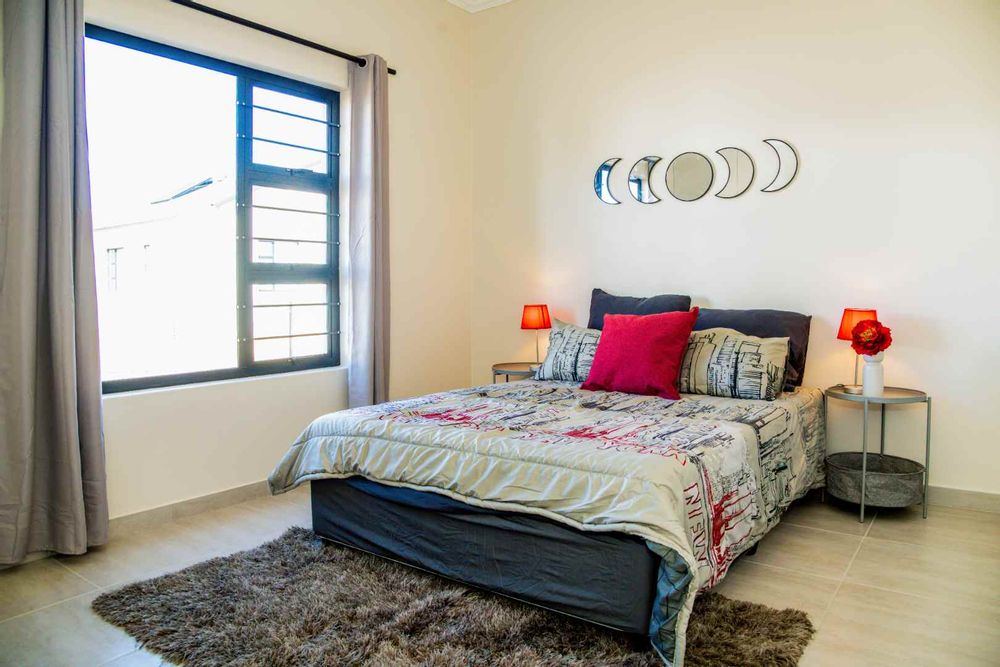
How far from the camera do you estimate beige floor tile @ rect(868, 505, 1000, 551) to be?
3055mm

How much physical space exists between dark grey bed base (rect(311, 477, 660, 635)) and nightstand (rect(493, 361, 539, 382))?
1729 millimetres

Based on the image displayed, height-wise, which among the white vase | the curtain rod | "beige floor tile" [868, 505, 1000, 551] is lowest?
"beige floor tile" [868, 505, 1000, 551]

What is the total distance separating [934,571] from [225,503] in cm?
313

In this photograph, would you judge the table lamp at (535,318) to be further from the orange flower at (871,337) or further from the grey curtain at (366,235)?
the orange flower at (871,337)

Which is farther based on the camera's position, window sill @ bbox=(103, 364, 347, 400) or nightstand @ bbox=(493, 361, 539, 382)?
nightstand @ bbox=(493, 361, 539, 382)

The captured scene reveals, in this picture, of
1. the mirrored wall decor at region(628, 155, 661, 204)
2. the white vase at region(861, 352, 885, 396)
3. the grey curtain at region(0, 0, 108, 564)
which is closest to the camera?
the grey curtain at region(0, 0, 108, 564)

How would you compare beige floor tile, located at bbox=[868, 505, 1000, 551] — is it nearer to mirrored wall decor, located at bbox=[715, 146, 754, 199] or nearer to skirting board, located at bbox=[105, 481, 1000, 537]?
skirting board, located at bbox=[105, 481, 1000, 537]

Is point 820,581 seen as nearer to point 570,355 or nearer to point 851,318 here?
point 851,318

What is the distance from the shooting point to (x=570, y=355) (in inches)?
153

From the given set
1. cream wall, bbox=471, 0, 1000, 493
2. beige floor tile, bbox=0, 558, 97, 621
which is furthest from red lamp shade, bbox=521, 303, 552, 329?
beige floor tile, bbox=0, 558, 97, 621

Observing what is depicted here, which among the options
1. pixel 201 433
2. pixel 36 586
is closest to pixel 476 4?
pixel 201 433

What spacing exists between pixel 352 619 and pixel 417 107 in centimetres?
329

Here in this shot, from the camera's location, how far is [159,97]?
345cm

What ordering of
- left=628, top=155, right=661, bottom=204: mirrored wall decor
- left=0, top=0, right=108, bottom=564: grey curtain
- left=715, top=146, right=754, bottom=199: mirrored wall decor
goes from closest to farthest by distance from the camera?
left=0, top=0, right=108, bottom=564: grey curtain, left=715, top=146, right=754, bottom=199: mirrored wall decor, left=628, top=155, right=661, bottom=204: mirrored wall decor
